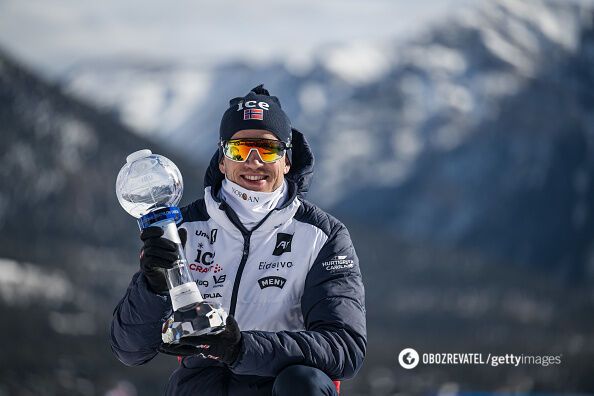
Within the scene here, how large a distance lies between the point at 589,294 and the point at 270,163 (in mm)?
191967

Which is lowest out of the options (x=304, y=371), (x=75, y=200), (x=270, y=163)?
(x=304, y=371)

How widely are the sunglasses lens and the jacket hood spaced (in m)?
0.20

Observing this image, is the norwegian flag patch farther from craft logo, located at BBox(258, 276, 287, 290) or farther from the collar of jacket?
craft logo, located at BBox(258, 276, 287, 290)

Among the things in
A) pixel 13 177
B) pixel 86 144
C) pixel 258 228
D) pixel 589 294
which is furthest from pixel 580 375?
pixel 258 228

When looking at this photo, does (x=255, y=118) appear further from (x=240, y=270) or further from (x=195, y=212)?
(x=240, y=270)

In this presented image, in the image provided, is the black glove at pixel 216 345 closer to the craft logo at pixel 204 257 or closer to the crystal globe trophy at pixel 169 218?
the crystal globe trophy at pixel 169 218

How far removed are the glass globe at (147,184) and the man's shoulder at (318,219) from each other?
0.62 meters

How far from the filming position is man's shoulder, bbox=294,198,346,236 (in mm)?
4422

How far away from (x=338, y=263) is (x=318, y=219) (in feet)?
0.89

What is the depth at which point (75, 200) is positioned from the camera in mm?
168000

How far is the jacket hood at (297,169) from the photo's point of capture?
4.58m

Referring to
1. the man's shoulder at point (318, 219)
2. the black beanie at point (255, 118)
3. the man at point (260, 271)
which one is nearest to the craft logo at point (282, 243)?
the man at point (260, 271)

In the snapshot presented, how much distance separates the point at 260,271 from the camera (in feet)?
14.2

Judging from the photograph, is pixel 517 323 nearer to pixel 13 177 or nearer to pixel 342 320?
pixel 13 177
